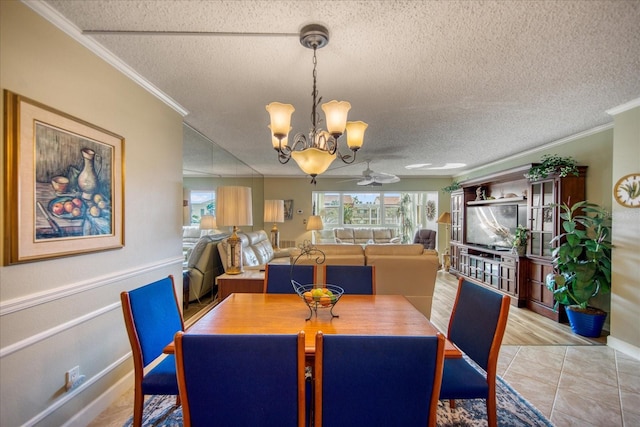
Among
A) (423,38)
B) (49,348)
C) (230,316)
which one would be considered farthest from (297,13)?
(49,348)

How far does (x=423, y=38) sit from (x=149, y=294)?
219 centimetres

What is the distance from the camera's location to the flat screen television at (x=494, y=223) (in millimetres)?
4863

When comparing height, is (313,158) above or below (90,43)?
below

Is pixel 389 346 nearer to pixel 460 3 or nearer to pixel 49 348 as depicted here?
pixel 460 3

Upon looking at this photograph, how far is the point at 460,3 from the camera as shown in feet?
4.85

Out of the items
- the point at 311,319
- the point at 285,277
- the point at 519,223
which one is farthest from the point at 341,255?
the point at 519,223

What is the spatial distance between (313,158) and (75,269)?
5.16 feet

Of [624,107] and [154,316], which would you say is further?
[624,107]

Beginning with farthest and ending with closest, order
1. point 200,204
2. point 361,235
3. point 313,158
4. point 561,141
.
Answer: point 361,235
point 561,141
point 200,204
point 313,158

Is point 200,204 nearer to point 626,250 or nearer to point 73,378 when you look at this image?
point 73,378

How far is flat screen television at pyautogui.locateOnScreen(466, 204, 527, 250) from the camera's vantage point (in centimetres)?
486

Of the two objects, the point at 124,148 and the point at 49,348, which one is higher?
the point at 124,148

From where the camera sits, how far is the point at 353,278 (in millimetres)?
2408

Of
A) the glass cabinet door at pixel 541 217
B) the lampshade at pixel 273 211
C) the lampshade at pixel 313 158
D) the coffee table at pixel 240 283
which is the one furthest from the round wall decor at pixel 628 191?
the lampshade at pixel 273 211
